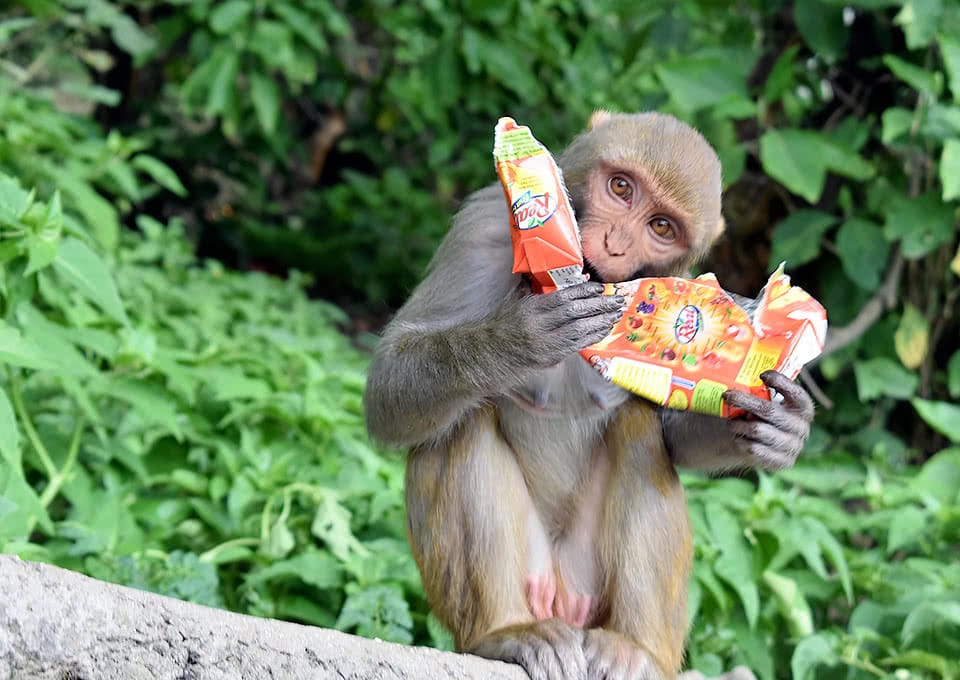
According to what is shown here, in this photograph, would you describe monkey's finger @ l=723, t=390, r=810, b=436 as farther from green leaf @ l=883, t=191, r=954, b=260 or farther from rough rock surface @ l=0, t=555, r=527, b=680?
green leaf @ l=883, t=191, r=954, b=260

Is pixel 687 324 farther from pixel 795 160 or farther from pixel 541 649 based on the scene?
pixel 795 160

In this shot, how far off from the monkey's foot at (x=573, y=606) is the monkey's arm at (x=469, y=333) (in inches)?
26.1

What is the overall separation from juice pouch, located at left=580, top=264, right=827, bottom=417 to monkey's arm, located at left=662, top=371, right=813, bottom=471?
0.06m

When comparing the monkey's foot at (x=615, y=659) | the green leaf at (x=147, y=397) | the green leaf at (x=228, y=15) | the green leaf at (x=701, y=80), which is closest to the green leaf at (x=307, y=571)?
the green leaf at (x=147, y=397)

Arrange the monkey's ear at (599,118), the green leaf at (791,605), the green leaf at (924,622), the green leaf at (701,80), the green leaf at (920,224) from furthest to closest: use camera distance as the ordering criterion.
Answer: the green leaf at (701,80) < the green leaf at (920,224) < the green leaf at (791,605) < the green leaf at (924,622) < the monkey's ear at (599,118)

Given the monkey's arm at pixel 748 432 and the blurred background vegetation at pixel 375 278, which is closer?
the monkey's arm at pixel 748 432

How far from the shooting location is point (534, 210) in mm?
3008

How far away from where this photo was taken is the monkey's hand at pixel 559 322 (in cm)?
305

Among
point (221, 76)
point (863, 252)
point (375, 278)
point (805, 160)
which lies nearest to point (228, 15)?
point (221, 76)

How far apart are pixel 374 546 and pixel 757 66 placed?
4.16 m

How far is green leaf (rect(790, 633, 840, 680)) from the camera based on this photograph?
413cm

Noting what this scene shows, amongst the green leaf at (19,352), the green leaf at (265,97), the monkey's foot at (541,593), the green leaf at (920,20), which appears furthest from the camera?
the green leaf at (265,97)

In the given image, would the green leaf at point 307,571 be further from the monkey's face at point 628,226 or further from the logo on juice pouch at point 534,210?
the logo on juice pouch at point 534,210

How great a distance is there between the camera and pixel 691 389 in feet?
10.6
